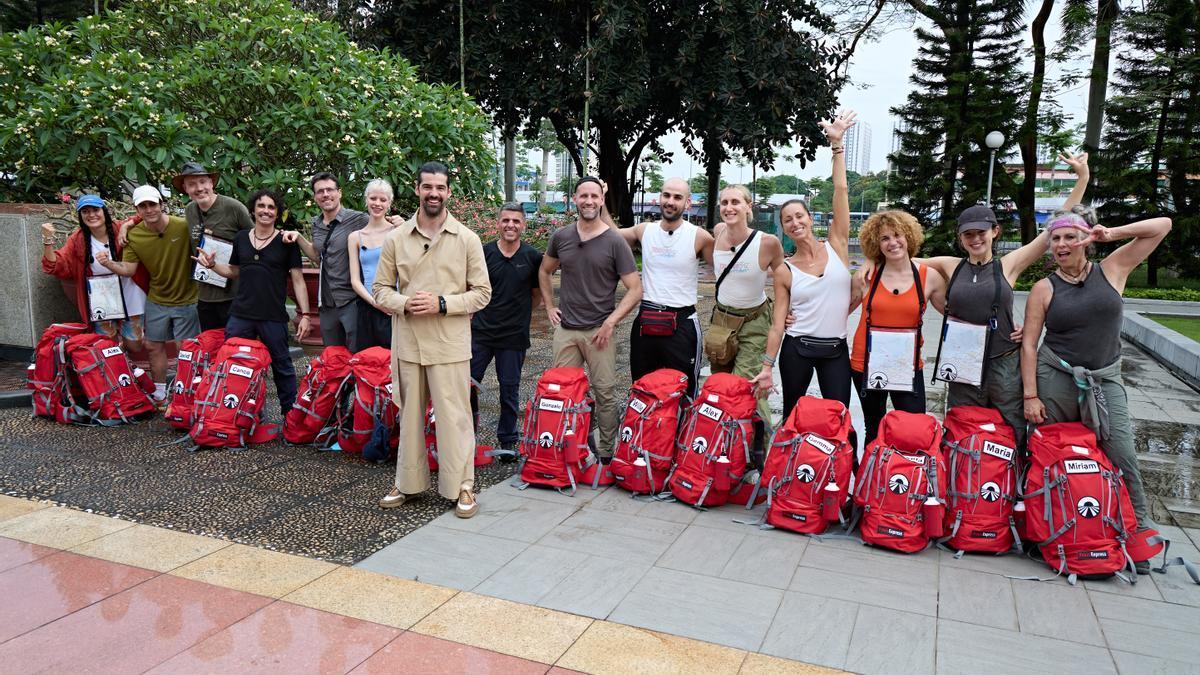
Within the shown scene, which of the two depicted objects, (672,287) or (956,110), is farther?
(956,110)

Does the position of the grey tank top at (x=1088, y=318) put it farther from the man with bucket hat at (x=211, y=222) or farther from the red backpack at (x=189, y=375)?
the man with bucket hat at (x=211, y=222)

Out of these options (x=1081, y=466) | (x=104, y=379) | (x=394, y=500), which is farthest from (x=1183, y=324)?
(x=104, y=379)

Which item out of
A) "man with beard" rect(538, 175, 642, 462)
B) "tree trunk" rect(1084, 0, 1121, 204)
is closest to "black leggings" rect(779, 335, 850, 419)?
"man with beard" rect(538, 175, 642, 462)

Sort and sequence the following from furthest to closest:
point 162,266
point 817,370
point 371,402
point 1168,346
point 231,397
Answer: point 1168,346
point 162,266
point 231,397
point 371,402
point 817,370

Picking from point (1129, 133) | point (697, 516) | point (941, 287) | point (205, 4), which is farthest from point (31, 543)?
point (1129, 133)

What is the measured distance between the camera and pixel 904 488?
13.4 feet

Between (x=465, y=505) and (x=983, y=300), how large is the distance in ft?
9.50

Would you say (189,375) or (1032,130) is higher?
(1032,130)

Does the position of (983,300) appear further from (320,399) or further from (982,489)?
(320,399)

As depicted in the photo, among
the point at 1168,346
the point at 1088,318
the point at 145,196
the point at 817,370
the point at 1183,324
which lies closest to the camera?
the point at 1088,318

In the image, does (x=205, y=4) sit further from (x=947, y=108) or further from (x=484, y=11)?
(x=947, y=108)

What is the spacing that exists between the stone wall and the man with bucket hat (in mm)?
2533

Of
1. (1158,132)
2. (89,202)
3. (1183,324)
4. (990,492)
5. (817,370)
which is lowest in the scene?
(1183,324)

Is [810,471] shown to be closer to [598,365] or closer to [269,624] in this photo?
[598,365]
